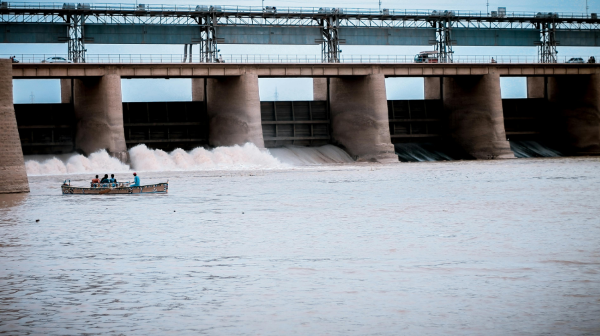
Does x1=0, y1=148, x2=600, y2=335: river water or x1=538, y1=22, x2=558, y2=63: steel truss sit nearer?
x1=0, y1=148, x2=600, y2=335: river water

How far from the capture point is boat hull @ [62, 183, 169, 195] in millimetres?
35688

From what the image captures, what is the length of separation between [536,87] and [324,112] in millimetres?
23327

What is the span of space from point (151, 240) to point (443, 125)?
56027 mm

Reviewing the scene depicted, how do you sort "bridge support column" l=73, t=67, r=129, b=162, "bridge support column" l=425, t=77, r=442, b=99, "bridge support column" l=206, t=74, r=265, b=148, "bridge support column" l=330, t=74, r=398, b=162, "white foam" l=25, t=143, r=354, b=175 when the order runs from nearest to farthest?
"white foam" l=25, t=143, r=354, b=175 < "bridge support column" l=73, t=67, r=129, b=162 < "bridge support column" l=206, t=74, r=265, b=148 < "bridge support column" l=330, t=74, r=398, b=162 < "bridge support column" l=425, t=77, r=442, b=99

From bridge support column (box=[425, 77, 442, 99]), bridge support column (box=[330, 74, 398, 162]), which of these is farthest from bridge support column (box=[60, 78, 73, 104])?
bridge support column (box=[425, 77, 442, 99])

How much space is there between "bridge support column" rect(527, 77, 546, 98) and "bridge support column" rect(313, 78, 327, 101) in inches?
886

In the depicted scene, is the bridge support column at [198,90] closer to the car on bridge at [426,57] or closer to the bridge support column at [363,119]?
the bridge support column at [363,119]

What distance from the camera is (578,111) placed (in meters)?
73.2

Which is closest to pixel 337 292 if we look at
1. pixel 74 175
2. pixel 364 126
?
pixel 74 175

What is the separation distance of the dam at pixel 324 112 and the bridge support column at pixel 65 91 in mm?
117

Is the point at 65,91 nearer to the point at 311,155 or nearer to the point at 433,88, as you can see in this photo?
the point at 311,155

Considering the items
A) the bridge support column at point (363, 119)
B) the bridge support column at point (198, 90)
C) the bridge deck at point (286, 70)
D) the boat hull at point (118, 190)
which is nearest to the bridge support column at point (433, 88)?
the bridge deck at point (286, 70)

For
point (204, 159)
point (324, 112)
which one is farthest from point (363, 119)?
point (204, 159)

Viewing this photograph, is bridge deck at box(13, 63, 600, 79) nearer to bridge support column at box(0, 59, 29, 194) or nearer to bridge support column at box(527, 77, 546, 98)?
bridge support column at box(527, 77, 546, 98)
